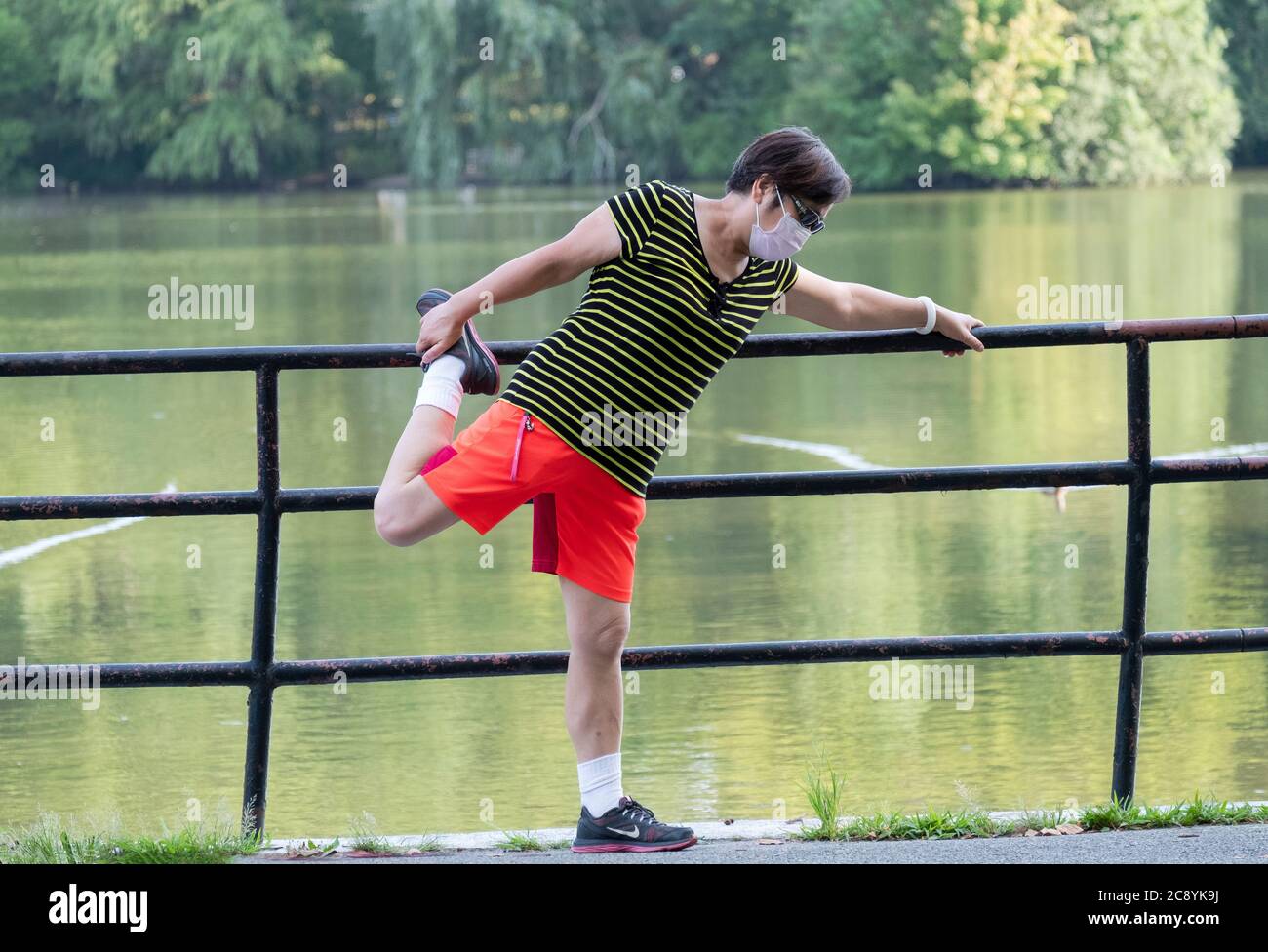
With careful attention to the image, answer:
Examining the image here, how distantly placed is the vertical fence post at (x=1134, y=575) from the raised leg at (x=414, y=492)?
1.51m

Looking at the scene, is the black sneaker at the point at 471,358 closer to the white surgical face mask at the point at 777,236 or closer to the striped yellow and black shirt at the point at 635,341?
the striped yellow and black shirt at the point at 635,341

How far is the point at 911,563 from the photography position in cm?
1133

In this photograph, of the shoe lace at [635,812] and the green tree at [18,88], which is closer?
the shoe lace at [635,812]

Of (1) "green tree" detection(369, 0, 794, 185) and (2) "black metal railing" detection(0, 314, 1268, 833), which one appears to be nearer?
(2) "black metal railing" detection(0, 314, 1268, 833)

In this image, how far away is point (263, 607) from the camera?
426cm

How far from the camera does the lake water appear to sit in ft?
24.3

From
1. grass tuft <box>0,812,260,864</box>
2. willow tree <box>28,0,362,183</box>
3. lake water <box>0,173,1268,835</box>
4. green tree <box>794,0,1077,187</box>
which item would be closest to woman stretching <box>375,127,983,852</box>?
grass tuft <box>0,812,260,864</box>

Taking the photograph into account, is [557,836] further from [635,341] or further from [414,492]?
[635,341]

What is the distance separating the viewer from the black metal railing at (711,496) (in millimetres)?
4164

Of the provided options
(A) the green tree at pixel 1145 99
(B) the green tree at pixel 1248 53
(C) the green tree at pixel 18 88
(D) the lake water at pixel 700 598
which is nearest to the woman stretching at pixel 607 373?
(D) the lake water at pixel 700 598

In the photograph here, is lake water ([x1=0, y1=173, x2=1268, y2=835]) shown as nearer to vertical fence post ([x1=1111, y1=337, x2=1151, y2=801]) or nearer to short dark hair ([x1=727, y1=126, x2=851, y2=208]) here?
vertical fence post ([x1=1111, y1=337, x2=1151, y2=801])

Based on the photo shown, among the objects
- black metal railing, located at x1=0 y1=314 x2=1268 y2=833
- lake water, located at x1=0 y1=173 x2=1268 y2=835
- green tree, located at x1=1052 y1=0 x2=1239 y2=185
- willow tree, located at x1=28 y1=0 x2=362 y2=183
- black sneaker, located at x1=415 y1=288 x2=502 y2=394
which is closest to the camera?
black sneaker, located at x1=415 y1=288 x2=502 y2=394
